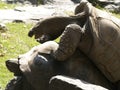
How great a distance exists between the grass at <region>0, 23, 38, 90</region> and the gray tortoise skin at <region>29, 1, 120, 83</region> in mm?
2624

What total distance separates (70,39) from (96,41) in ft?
0.84

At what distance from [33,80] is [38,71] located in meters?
0.11

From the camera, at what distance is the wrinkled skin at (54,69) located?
448cm

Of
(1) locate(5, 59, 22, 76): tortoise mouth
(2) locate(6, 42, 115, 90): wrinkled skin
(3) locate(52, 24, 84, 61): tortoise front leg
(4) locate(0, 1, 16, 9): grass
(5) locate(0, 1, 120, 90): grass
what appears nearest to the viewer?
(3) locate(52, 24, 84, 61): tortoise front leg

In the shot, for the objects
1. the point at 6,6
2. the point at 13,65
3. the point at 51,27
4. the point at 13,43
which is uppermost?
the point at 51,27

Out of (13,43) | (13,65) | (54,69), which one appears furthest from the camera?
(13,43)

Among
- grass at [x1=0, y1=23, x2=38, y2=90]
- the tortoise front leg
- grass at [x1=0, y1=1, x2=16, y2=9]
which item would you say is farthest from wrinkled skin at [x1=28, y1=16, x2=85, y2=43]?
grass at [x1=0, y1=1, x2=16, y2=9]

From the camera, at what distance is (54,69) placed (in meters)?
4.54

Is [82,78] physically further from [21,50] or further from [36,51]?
[21,50]

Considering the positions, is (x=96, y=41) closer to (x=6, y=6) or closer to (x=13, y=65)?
(x=13, y=65)

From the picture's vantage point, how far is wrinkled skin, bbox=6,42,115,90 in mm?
4480

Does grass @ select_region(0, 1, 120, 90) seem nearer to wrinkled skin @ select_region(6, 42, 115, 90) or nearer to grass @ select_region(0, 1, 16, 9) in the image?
grass @ select_region(0, 1, 16, 9)

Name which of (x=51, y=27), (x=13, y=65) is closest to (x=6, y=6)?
(x=13, y=65)

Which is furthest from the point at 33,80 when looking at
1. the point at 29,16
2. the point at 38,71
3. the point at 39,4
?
the point at 39,4
